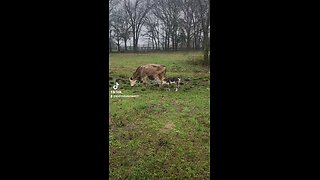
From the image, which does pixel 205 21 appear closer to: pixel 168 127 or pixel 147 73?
pixel 147 73

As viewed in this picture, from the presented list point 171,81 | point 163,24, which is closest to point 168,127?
point 171,81

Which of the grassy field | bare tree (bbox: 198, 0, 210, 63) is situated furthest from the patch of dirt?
bare tree (bbox: 198, 0, 210, 63)

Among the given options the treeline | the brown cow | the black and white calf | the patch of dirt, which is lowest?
the patch of dirt

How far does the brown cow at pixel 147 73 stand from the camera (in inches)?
61.0

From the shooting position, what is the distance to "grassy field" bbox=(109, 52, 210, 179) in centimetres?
136

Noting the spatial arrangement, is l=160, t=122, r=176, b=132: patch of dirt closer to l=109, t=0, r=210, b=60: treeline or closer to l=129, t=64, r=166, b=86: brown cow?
l=129, t=64, r=166, b=86: brown cow

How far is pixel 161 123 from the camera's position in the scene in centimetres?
149

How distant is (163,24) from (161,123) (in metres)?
0.64

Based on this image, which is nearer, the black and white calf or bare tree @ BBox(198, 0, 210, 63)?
bare tree @ BBox(198, 0, 210, 63)

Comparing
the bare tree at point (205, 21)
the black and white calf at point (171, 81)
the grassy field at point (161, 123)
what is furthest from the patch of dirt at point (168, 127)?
the bare tree at point (205, 21)

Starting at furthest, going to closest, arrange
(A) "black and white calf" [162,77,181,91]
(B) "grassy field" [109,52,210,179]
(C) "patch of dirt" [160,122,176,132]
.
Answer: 1. (A) "black and white calf" [162,77,181,91]
2. (C) "patch of dirt" [160,122,176,132]
3. (B) "grassy field" [109,52,210,179]

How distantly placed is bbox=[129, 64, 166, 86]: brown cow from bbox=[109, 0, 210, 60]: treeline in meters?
0.13
